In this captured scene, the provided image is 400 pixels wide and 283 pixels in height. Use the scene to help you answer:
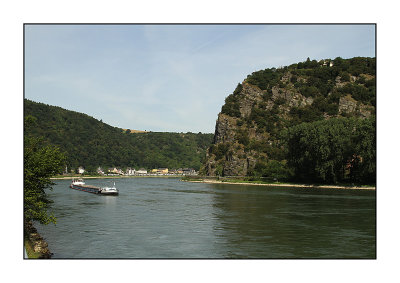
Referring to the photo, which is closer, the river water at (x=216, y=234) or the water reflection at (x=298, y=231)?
the river water at (x=216, y=234)

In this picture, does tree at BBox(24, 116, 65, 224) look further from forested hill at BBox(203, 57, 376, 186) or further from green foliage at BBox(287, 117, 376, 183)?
forested hill at BBox(203, 57, 376, 186)

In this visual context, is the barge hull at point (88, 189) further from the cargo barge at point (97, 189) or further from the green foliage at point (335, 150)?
the green foliage at point (335, 150)

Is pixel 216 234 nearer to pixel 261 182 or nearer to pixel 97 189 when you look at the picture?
pixel 97 189

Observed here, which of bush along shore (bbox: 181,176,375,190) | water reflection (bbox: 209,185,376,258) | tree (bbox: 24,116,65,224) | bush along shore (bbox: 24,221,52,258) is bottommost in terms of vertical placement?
bush along shore (bbox: 181,176,375,190)

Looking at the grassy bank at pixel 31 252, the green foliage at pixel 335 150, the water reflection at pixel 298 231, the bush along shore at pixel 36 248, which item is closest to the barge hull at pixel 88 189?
the water reflection at pixel 298 231

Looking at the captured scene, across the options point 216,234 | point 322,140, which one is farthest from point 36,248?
point 322,140

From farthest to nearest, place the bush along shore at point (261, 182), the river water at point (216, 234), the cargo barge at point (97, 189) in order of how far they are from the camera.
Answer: the bush along shore at point (261, 182), the cargo barge at point (97, 189), the river water at point (216, 234)

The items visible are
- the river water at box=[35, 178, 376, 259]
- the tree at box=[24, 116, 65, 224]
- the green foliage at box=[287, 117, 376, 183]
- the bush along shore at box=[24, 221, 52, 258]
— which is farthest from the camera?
the green foliage at box=[287, 117, 376, 183]

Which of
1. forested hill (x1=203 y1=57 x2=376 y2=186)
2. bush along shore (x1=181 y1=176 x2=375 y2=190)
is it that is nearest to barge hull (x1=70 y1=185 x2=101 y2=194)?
bush along shore (x1=181 y1=176 x2=375 y2=190)
